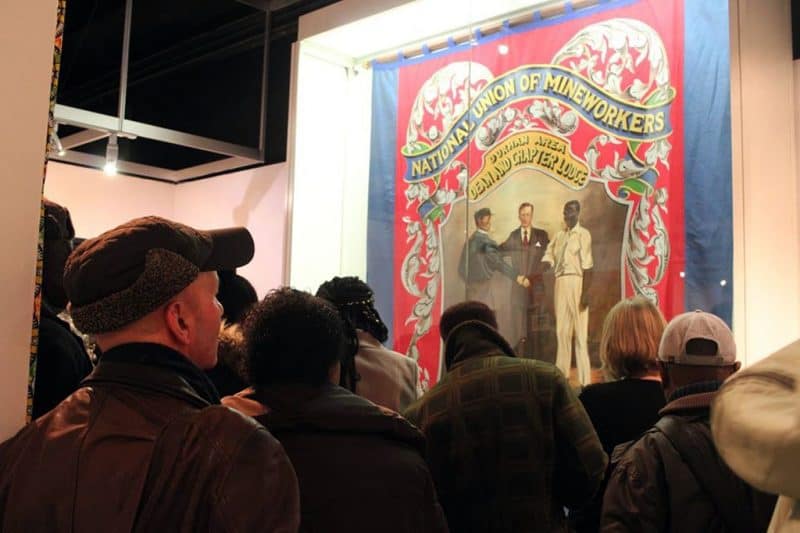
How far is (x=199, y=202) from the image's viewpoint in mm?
5906

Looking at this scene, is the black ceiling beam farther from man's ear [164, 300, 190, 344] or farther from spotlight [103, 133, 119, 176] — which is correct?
man's ear [164, 300, 190, 344]

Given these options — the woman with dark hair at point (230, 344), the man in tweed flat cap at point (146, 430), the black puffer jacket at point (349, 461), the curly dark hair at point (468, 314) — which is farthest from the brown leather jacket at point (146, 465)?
the curly dark hair at point (468, 314)

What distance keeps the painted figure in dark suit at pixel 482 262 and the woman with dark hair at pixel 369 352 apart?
1218 millimetres

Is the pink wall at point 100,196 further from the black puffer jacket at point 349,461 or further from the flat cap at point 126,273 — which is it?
the flat cap at point 126,273

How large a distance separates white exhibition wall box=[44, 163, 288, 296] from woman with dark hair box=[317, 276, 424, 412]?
2150 mm

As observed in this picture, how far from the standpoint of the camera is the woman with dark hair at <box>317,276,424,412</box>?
2957mm

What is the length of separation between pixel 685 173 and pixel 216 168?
3327 millimetres

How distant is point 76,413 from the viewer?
117 cm

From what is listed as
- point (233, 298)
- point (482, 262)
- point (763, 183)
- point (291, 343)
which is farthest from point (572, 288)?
point (291, 343)

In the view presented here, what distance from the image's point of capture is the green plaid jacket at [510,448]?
7.61ft

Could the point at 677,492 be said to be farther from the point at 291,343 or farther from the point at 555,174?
the point at 555,174

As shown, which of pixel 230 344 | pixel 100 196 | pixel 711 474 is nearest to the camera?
pixel 711 474

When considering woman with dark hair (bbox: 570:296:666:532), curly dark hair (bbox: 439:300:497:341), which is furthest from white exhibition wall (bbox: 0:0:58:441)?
woman with dark hair (bbox: 570:296:666:532)

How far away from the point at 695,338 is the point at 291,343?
1.08m
